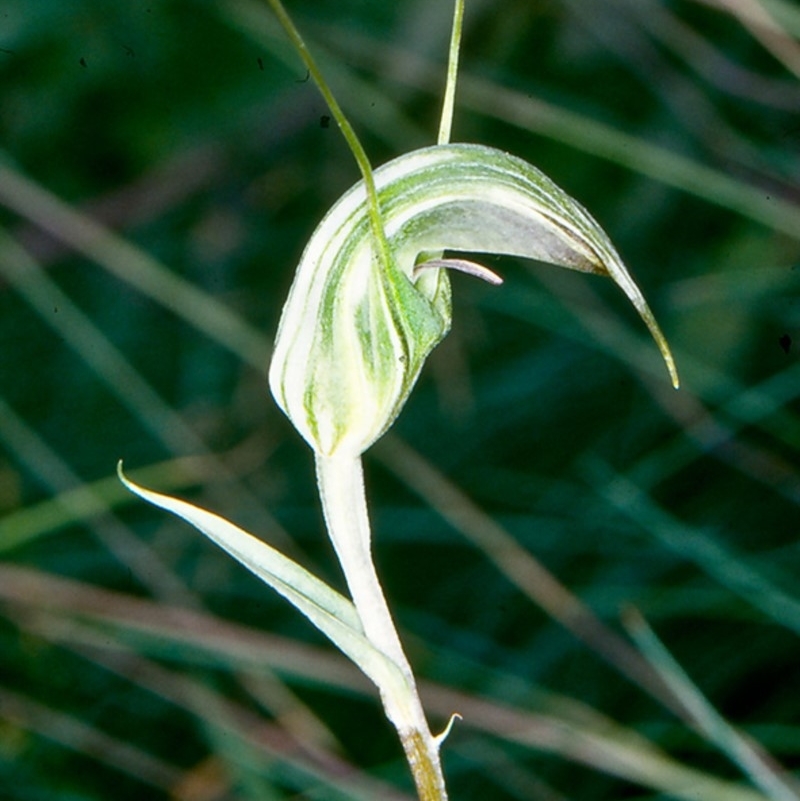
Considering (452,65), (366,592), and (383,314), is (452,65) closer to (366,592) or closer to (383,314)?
(383,314)

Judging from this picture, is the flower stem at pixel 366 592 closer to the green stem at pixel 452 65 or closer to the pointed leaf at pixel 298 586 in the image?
the pointed leaf at pixel 298 586

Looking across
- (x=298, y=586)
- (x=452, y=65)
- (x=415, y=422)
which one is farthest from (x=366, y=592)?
(x=415, y=422)

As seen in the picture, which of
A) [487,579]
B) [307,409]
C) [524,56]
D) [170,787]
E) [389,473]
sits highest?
[524,56]

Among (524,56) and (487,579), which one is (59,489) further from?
(524,56)

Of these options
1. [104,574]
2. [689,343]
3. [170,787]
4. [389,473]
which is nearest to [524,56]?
[689,343]

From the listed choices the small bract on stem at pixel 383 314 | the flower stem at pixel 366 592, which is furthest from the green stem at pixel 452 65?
the flower stem at pixel 366 592


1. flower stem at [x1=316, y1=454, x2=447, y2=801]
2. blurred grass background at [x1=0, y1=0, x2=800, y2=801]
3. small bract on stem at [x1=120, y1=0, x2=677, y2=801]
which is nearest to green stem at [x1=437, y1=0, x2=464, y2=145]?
small bract on stem at [x1=120, y1=0, x2=677, y2=801]
